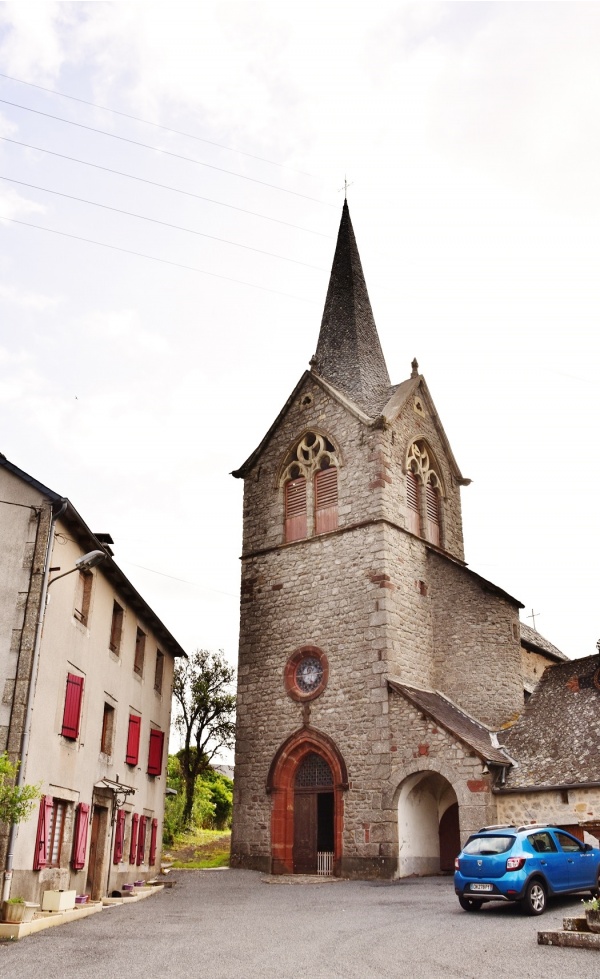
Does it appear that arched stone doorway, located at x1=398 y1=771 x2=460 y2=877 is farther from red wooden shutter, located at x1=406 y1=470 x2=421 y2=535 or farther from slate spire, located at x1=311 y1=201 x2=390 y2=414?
slate spire, located at x1=311 y1=201 x2=390 y2=414

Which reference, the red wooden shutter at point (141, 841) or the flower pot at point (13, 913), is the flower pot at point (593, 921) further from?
the red wooden shutter at point (141, 841)

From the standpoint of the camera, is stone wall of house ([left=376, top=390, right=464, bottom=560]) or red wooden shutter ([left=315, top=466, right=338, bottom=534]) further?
red wooden shutter ([left=315, top=466, right=338, bottom=534])

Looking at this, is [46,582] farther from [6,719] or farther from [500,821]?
[500,821]

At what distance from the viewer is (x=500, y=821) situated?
61.0 feet

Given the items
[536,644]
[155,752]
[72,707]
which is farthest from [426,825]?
[72,707]

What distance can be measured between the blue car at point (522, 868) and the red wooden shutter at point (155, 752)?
11.1 metres

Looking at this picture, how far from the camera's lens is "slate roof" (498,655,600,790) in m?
18.4

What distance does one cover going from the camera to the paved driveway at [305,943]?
8.81 metres

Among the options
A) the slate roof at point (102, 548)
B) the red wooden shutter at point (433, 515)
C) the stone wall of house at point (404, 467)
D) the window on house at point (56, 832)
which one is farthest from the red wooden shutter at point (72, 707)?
the red wooden shutter at point (433, 515)

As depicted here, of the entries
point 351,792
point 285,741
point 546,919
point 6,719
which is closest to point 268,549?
point 285,741

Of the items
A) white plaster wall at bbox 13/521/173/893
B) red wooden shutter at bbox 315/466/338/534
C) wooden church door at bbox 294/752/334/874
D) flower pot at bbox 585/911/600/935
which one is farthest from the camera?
red wooden shutter at bbox 315/466/338/534

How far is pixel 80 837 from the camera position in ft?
52.1

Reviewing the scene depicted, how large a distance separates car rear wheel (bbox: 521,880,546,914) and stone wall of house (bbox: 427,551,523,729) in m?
9.61

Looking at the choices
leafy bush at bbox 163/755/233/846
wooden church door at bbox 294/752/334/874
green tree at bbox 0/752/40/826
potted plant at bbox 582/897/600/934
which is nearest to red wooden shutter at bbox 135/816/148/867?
wooden church door at bbox 294/752/334/874
